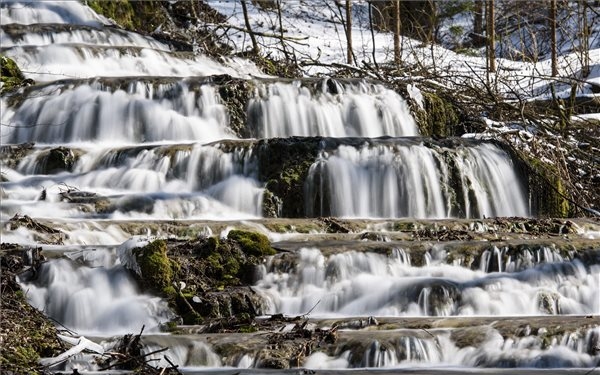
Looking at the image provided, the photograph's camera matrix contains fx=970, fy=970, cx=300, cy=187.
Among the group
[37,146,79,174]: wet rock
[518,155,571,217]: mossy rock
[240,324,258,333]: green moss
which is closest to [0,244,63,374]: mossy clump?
[240,324,258,333]: green moss

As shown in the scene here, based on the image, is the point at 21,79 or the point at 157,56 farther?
the point at 157,56

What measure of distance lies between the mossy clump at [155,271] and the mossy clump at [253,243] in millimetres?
734

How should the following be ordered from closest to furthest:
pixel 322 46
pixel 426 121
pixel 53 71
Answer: pixel 426 121
pixel 53 71
pixel 322 46

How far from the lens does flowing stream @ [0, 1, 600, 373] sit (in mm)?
6047

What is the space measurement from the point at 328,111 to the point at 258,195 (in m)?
2.79

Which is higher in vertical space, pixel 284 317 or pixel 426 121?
pixel 426 121

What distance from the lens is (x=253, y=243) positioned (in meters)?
7.75

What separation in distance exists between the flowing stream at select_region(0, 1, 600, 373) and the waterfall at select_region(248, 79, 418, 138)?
2 cm

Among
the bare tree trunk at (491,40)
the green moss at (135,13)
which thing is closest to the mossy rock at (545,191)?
the bare tree trunk at (491,40)

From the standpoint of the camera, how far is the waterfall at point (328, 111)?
12969mm

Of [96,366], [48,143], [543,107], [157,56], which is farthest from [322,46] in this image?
[96,366]

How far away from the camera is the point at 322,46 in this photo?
22781mm

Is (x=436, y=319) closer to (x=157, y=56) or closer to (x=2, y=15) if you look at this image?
(x=157, y=56)

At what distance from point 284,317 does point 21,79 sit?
8229mm
